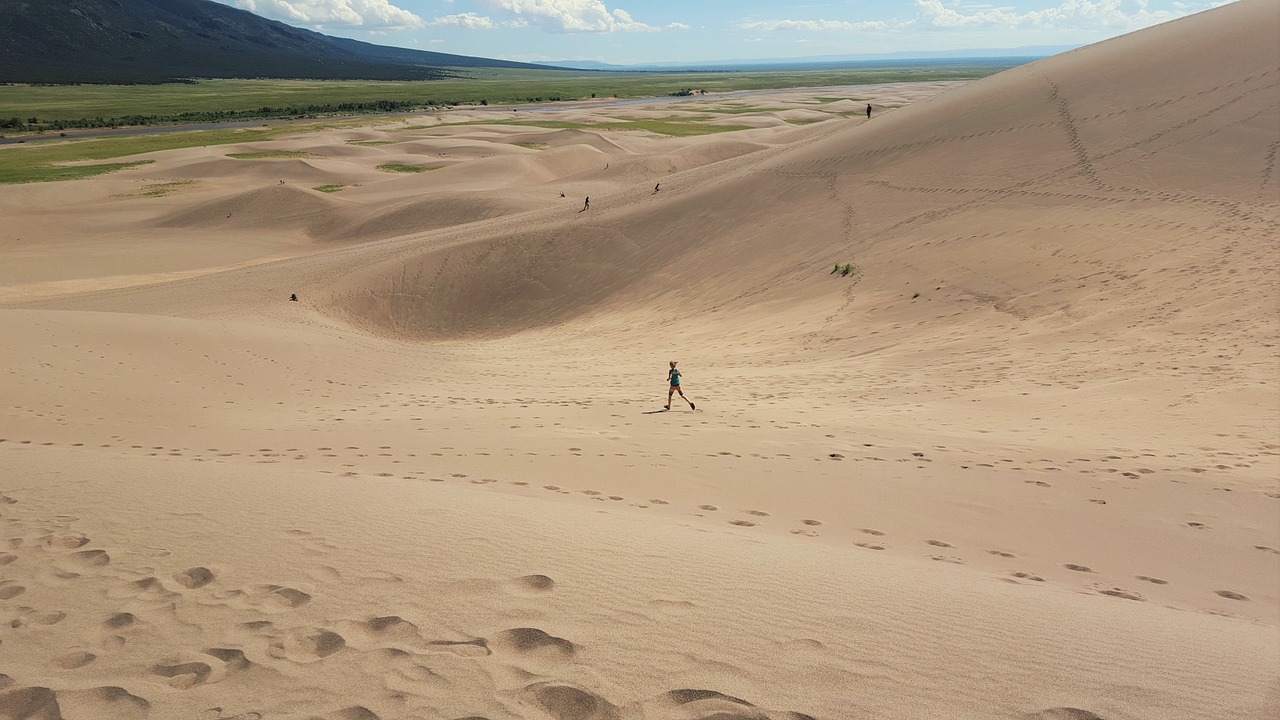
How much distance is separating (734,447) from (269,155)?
5602cm

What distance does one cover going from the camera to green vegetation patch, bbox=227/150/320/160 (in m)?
53.0

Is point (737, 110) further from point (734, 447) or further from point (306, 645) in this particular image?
point (306, 645)

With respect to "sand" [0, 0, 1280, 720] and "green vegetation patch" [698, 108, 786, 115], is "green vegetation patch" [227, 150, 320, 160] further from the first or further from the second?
"green vegetation patch" [698, 108, 786, 115]

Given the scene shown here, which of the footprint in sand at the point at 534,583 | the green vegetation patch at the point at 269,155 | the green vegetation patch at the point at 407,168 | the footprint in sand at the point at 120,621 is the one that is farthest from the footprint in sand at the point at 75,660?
the green vegetation patch at the point at 269,155

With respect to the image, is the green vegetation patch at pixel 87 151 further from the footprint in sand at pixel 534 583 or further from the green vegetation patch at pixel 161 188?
the footprint in sand at pixel 534 583

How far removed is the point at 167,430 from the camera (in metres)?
9.46

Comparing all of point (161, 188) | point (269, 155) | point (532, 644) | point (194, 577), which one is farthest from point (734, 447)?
point (269, 155)

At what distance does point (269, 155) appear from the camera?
55.2 metres

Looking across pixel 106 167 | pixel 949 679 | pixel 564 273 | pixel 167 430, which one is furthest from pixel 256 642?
pixel 106 167

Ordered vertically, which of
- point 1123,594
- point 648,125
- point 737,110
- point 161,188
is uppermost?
point 737,110

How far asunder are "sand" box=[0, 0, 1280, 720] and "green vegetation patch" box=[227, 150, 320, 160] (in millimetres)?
28075

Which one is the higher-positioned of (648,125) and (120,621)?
(648,125)

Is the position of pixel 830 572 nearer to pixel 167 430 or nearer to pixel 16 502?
pixel 16 502

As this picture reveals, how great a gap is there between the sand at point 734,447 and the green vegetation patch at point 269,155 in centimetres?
2808
